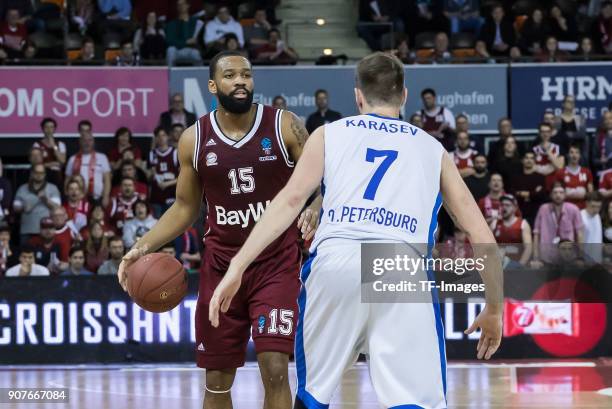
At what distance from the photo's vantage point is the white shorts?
4668 millimetres

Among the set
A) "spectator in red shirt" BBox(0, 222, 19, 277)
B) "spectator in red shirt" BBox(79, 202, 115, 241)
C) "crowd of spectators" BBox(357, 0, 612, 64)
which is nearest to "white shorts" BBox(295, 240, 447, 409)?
"spectator in red shirt" BBox(79, 202, 115, 241)

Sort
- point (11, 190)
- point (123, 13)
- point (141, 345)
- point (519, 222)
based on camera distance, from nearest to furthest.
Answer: point (141, 345) < point (519, 222) < point (11, 190) < point (123, 13)

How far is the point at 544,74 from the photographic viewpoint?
54.6 ft

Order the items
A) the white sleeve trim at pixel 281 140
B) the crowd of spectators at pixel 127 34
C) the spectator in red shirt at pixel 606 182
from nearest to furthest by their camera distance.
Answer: the white sleeve trim at pixel 281 140 < the spectator in red shirt at pixel 606 182 < the crowd of spectators at pixel 127 34

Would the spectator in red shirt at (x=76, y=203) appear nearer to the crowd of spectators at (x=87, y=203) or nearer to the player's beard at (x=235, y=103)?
the crowd of spectators at (x=87, y=203)

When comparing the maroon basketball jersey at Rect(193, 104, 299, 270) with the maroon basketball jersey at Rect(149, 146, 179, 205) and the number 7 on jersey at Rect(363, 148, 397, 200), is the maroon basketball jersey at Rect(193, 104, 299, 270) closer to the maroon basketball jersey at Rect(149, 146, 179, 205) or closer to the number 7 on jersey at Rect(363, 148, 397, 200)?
the number 7 on jersey at Rect(363, 148, 397, 200)

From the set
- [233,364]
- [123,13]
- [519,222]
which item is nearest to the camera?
[233,364]

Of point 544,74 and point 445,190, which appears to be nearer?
point 445,190

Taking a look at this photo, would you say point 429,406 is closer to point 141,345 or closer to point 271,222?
point 271,222

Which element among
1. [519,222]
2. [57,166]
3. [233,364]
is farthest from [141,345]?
[233,364]

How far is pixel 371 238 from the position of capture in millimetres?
4762

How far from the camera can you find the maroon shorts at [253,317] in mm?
6438

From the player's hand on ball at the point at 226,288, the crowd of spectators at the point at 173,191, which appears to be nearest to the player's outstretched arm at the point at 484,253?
the player's hand on ball at the point at 226,288

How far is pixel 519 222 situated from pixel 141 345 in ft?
14.4
